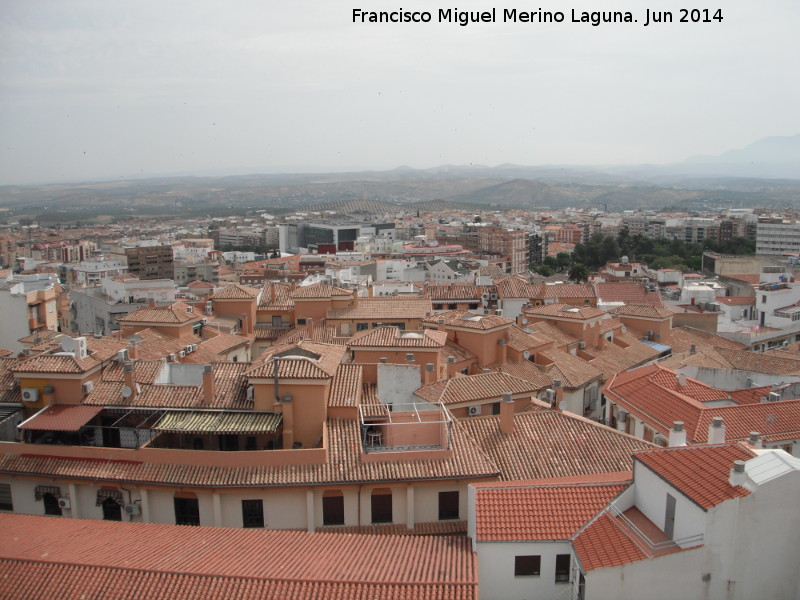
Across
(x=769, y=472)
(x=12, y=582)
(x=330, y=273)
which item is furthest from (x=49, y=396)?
(x=330, y=273)

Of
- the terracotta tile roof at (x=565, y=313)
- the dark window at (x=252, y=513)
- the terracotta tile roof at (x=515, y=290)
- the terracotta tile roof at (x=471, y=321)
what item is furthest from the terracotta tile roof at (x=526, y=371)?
the terracotta tile roof at (x=515, y=290)

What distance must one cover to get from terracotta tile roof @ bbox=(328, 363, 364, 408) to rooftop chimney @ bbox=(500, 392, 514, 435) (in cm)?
318

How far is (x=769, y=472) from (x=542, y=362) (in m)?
16.0

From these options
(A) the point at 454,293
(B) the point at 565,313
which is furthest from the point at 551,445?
(A) the point at 454,293

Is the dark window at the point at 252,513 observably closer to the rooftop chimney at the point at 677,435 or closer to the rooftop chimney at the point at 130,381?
the rooftop chimney at the point at 130,381

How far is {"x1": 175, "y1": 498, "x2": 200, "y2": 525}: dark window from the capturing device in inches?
563

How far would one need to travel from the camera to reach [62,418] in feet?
51.2

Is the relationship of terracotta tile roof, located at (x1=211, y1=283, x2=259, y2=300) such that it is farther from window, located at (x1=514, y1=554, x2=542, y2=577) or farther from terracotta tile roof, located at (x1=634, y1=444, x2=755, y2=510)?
terracotta tile roof, located at (x1=634, y1=444, x2=755, y2=510)

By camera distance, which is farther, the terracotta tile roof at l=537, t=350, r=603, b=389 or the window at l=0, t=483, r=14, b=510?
the terracotta tile roof at l=537, t=350, r=603, b=389

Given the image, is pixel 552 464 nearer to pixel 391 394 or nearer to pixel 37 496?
pixel 391 394

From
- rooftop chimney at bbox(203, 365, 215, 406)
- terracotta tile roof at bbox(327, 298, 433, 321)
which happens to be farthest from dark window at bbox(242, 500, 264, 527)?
terracotta tile roof at bbox(327, 298, 433, 321)

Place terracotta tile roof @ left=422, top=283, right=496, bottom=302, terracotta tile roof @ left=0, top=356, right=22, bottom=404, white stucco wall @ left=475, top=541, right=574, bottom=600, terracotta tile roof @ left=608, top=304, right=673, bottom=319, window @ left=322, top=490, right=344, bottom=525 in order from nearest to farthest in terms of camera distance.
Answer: white stucco wall @ left=475, top=541, right=574, bottom=600 → window @ left=322, top=490, right=344, bottom=525 → terracotta tile roof @ left=0, top=356, right=22, bottom=404 → terracotta tile roof @ left=608, top=304, right=673, bottom=319 → terracotta tile roof @ left=422, top=283, right=496, bottom=302

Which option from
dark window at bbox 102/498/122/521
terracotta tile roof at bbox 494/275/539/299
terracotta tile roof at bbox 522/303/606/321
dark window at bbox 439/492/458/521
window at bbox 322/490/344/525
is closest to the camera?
window at bbox 322/490/344/525

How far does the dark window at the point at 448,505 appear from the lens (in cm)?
1438
